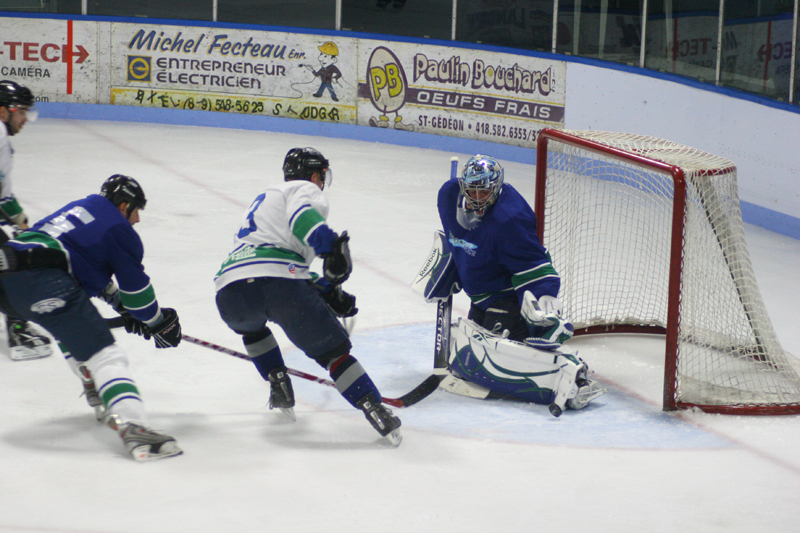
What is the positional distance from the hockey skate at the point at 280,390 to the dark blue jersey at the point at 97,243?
1.78ft

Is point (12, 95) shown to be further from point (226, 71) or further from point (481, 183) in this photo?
point (226, 71)

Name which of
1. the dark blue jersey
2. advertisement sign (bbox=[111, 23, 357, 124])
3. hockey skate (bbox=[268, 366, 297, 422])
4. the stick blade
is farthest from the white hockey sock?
advertisement sign (bbox=[111, 23, 357, 124])

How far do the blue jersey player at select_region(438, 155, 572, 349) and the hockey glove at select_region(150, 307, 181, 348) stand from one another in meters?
1.15

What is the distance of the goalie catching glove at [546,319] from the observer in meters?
3.58

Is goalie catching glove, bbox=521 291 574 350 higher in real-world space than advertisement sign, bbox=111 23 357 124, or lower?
lower

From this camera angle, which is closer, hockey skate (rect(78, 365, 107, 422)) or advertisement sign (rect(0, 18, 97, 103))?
hockey skate (rect(78, 365, 107, 422))

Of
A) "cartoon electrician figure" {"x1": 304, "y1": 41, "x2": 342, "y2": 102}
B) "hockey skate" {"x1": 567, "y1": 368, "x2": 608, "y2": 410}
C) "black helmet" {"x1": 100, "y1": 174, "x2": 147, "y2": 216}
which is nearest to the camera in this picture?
"black helmet" {"x1": 100, "y1": 174, "x2": 147, "y2": 216}

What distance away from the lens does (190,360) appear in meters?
4.13

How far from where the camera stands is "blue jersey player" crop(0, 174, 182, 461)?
3.08 metres

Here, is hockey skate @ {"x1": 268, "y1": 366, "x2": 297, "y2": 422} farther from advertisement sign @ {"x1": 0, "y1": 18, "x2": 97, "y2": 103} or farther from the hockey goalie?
advertisement sign @ {"x1": 0, "y1": 18, "x2": 97, "y2": 103}

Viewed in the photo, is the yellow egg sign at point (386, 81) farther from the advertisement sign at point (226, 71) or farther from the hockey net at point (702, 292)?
the hockey net at point (702, 292)

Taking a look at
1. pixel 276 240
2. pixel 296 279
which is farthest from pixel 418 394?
pixel 276 240

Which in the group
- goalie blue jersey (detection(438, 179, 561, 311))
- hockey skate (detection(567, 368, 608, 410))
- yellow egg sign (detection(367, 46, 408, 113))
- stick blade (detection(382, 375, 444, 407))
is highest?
A: yellow egg sign (detection(367, 46, 408, 113))

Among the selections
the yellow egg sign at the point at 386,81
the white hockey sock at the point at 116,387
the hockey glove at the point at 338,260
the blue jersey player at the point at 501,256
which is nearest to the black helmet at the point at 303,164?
the hockey glove at the point at 338,260
